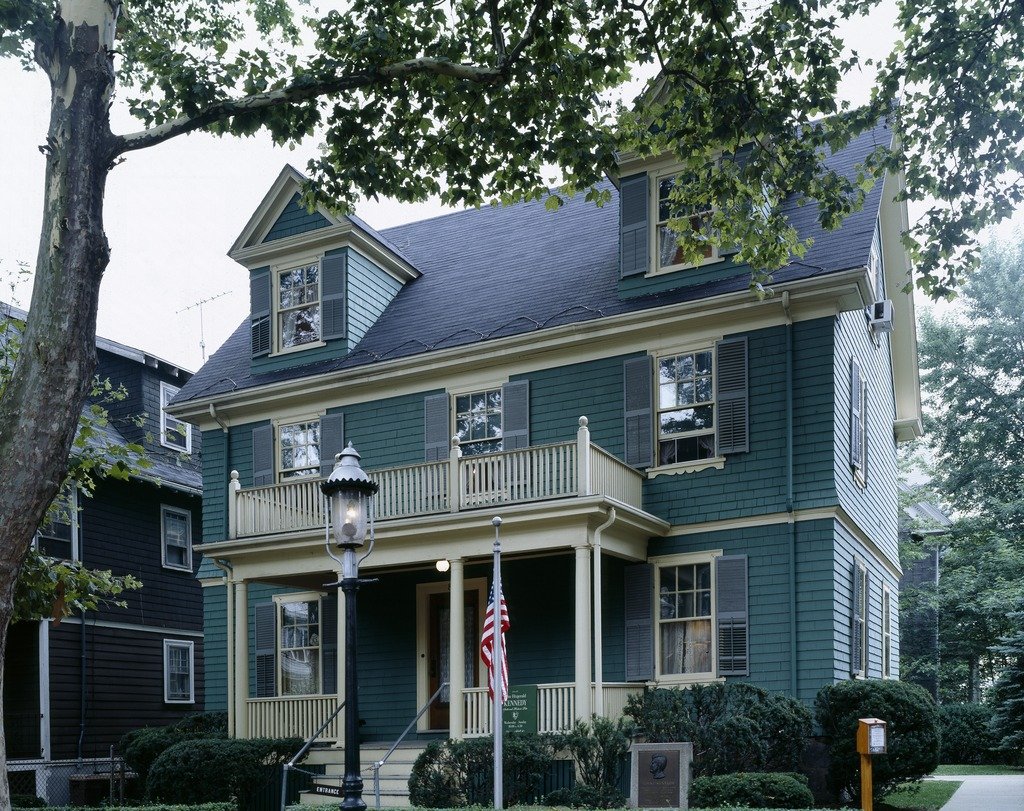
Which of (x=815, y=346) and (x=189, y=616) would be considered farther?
(x=189, y=616)

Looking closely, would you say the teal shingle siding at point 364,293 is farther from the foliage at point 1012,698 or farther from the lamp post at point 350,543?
the foliage at point 1012,698

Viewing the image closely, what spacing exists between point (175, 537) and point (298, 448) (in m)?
7.46

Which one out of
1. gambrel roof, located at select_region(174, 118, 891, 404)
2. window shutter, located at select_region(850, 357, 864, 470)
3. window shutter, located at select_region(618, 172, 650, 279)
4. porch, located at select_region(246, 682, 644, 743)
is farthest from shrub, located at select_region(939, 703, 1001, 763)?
window shutter, located at select_region(618, 172, 650, 279)

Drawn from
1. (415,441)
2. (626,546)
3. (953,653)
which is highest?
(415,441)

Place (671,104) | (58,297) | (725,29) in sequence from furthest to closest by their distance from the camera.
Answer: (671,104) < (725,29) < (58,297)

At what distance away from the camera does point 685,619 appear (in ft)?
56.9

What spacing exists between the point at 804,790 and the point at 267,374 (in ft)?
Result: 39.7

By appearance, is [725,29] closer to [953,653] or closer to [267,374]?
[267,374]

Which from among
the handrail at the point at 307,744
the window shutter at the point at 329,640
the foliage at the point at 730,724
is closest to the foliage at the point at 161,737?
the window shutter at the point at 329,640

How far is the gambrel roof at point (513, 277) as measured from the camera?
18.0 m

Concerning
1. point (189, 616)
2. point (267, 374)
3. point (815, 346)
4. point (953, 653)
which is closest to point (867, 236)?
point (815, 346)

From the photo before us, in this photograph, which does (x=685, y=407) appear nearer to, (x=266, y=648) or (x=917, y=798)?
(x=917, y=798)

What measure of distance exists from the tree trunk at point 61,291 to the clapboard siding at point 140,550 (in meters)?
15.1

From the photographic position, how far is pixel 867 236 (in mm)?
17391
